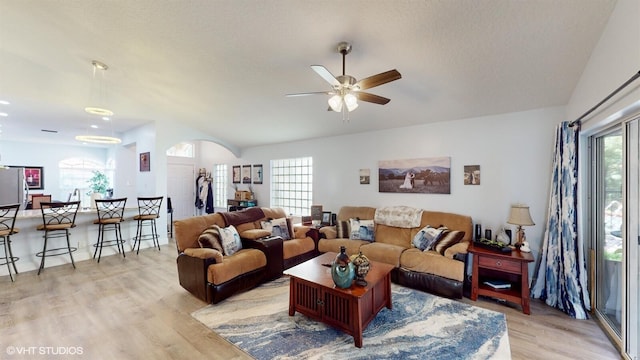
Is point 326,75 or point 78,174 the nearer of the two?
point 326,75

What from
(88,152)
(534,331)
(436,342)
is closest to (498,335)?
(534,331)

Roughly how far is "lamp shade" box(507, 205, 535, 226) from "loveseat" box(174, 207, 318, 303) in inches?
112

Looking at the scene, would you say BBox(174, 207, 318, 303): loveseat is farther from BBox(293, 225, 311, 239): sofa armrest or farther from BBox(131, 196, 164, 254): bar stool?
BBox(131, 196, 164, 254): bar stool

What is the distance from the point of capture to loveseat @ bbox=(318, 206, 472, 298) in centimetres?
315

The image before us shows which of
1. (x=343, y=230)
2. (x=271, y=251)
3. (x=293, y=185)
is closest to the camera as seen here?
(x=271, y=251)

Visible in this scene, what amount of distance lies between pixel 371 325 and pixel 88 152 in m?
10.8

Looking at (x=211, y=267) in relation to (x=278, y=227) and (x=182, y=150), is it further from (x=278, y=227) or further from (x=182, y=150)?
(x=182, y=150)

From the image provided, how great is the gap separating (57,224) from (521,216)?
674 centimetres

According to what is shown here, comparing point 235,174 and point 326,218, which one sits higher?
point 235,174

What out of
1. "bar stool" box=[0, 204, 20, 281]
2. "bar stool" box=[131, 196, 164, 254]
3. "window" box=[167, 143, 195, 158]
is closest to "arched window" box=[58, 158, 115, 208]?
"window" box=[167, 143, 195, 158]

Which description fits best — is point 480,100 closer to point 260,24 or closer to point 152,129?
point 260,24

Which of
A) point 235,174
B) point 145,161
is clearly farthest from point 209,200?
point 145,161

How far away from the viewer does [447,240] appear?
134 inches

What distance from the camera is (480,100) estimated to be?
3.37m
